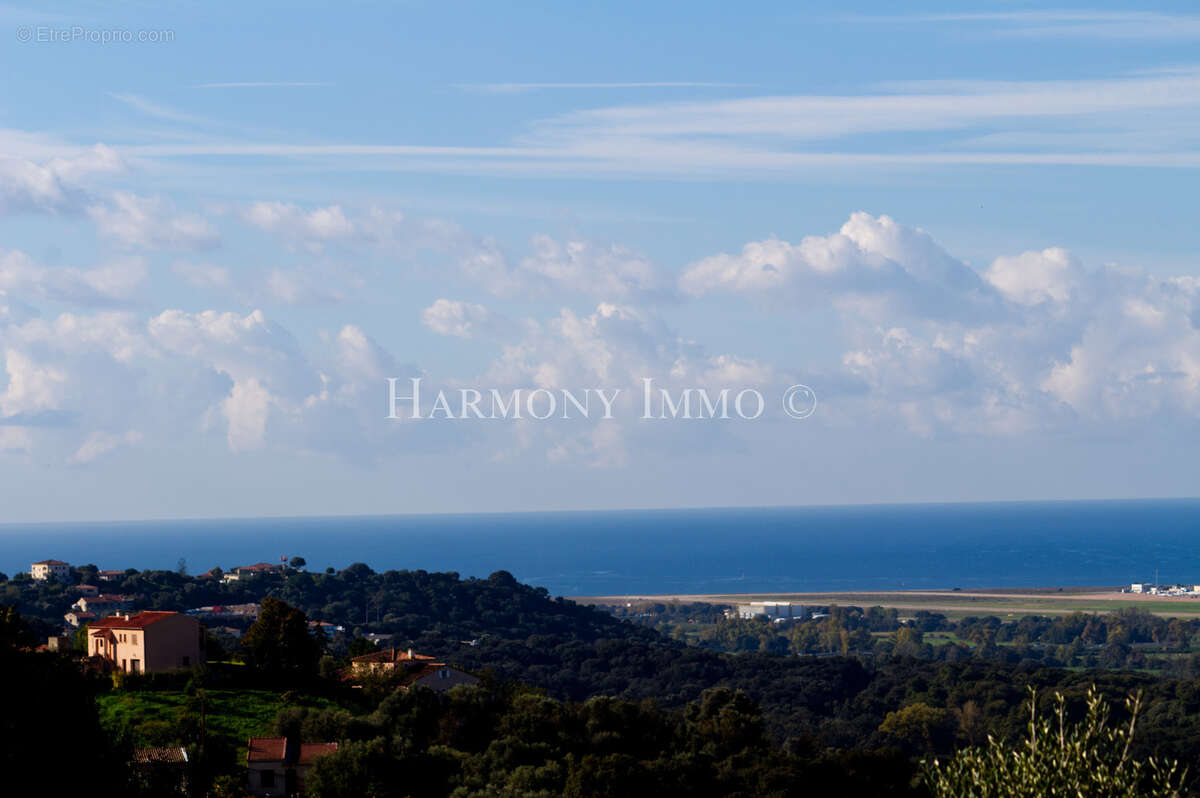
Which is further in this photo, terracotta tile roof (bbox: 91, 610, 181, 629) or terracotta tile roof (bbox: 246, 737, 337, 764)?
terracotta tile roof (bbox: 91, 610, 181, 629)

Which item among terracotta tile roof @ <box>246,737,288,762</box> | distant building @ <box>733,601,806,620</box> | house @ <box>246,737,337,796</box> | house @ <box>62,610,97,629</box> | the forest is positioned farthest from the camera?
distant building @ <box>733,601,806,620</box>

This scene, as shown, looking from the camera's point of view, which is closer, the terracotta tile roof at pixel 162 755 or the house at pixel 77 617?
the terracotta tile roof at pixel 162 755

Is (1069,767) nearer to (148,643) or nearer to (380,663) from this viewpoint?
(148,643)

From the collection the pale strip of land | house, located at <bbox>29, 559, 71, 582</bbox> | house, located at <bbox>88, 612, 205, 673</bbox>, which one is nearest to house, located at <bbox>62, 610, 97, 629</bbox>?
house, located at <bbox>29, 559, 71, 582</bbox>

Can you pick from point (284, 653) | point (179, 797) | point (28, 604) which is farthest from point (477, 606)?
point (179, 797)

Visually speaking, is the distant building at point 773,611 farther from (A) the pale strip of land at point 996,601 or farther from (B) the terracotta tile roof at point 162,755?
(B) the terracotta tile roof at point 162,755

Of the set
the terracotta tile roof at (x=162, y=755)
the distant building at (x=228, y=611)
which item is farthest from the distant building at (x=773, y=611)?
the terracotta tile roof at (x=162, y=755)

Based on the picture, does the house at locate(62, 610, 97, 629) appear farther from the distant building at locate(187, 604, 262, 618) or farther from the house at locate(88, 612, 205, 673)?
the house at locate(88, 612, 205, 673)
